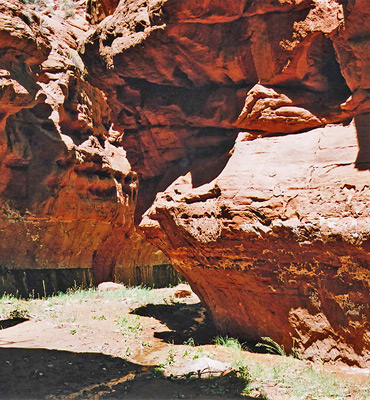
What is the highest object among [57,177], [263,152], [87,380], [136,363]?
[263,152]

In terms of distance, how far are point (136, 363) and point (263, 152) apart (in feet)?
10.7

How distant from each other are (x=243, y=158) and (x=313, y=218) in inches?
52.8

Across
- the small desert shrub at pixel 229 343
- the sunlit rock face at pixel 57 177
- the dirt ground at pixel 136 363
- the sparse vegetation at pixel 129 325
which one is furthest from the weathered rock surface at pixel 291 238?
the sunlit rock face at pixel 57 177

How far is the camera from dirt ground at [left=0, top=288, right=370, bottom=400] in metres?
4.91

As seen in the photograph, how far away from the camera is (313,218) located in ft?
17.4

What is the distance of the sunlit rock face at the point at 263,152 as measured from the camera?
5.28 metres

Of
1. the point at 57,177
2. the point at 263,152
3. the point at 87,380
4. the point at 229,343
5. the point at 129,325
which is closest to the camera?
the point at 87,380

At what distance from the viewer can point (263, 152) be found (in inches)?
239

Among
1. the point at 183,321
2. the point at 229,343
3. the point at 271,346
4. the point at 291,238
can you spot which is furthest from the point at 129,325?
the point at 291,238

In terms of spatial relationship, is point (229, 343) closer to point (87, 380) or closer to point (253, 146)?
point (87, 380)

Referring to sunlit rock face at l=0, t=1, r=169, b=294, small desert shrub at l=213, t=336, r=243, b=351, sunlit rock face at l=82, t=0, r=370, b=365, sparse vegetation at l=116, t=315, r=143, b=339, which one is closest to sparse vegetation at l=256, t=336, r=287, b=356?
sunlit rock face at l=82, t=0, r=370, b=365

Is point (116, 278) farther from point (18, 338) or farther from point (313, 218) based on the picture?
point (313, 218)

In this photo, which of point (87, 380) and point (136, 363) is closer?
point (87, 380)

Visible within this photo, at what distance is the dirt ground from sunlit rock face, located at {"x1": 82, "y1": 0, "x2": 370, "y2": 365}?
0.61 metres
